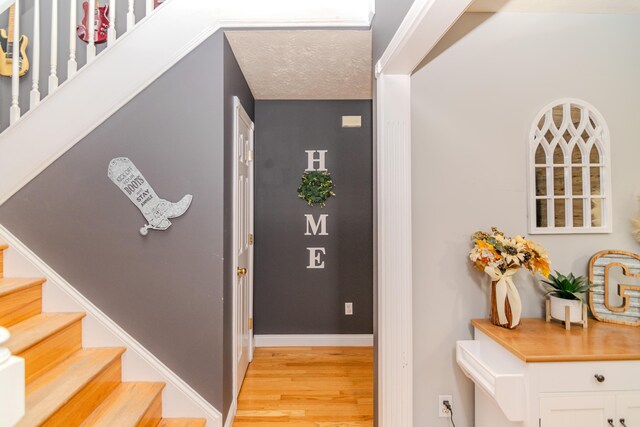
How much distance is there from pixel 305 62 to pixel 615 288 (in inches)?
94.3

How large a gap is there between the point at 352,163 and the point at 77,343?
259 centimetres

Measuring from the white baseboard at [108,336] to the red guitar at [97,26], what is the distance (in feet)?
4.19

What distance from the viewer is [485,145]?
6.12 ft

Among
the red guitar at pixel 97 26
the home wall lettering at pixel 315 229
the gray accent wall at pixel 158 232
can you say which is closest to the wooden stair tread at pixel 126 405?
the gray accent wall at pixel 158 232

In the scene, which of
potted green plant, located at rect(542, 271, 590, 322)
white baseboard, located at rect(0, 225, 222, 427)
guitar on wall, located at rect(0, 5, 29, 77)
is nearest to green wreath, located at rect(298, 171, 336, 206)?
white baseboard, located at rect(0, 225, 222, 427)

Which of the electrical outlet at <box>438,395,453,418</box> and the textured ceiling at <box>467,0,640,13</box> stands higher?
the textured ceiling at <box>467,0,640,13</box>

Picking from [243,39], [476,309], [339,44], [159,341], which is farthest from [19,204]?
[476,309]

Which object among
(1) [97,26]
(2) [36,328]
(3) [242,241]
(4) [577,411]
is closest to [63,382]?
(2) [36,328]

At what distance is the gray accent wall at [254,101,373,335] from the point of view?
10.8 ft

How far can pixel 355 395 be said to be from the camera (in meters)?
2.47

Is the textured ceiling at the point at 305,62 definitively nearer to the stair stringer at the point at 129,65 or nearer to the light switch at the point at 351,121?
the stair stringer at the point at 129,65

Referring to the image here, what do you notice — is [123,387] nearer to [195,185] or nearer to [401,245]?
[195,185]

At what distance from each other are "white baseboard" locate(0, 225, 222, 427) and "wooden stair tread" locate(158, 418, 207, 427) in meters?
0.02

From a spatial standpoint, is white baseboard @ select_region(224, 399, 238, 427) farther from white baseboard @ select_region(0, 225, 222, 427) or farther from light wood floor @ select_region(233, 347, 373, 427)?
white baseboard @ select_region(0, 225, 222, 427)
